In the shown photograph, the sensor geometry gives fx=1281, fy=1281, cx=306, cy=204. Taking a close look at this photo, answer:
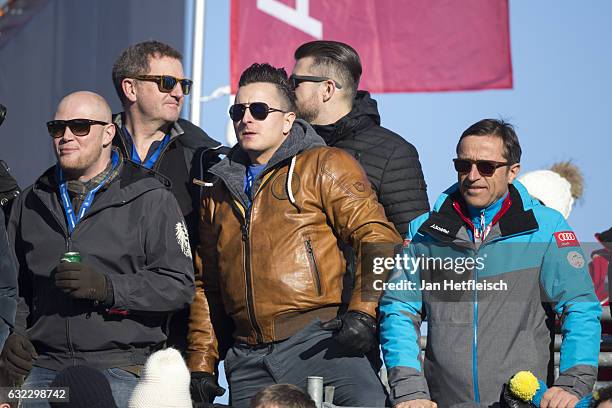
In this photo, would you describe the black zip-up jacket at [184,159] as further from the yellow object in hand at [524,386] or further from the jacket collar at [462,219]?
the yellow object in hand at [524,386]

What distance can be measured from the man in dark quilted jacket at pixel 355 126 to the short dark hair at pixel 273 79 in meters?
0.37

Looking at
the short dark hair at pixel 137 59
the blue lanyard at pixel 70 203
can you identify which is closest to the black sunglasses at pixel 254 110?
the blue lanyard at pixel 70 203

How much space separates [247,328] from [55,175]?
109 cm

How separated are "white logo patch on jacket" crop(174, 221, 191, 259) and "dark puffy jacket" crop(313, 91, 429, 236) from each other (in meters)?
0.88

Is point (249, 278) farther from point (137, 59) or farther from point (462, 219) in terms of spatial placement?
point (137, 59)

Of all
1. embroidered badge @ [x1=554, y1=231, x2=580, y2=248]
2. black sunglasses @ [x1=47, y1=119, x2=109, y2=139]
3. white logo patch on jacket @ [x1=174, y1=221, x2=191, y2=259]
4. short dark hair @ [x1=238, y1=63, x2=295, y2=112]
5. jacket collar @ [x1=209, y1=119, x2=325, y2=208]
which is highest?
short dark hair @ [x1=238, y1=63, x2=295, y2=112]

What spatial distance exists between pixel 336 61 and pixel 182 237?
1.30 metres

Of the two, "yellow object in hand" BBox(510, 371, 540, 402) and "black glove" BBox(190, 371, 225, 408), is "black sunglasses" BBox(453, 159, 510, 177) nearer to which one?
"yellow object in hand" BBox(510, 371, 540, 402)

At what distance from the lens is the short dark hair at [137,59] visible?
6.39m

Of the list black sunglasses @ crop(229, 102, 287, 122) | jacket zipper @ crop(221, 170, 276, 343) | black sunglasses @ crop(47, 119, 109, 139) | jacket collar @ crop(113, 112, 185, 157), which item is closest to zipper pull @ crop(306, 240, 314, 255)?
jacket zipper @ crop(221, 170, 276, 343)

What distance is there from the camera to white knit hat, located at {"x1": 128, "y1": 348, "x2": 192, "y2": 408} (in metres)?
4.73

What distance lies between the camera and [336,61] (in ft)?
20.4

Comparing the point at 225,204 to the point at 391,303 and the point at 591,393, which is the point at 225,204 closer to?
the point at 391,303

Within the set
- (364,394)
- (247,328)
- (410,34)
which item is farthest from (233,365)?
(410,34)
